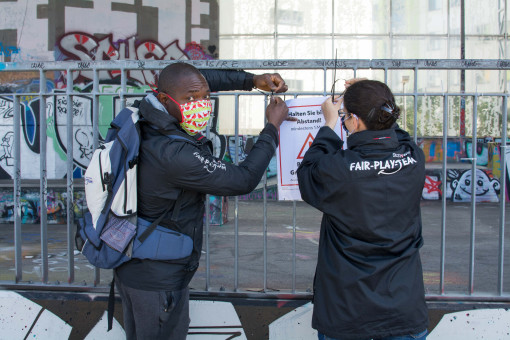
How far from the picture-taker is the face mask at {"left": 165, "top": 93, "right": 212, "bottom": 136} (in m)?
2.53

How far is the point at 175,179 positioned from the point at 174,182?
0.08 feet

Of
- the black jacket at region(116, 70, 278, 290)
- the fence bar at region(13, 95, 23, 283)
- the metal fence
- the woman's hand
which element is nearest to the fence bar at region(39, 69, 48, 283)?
the metal fence

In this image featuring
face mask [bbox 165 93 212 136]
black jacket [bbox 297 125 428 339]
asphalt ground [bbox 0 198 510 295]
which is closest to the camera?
black jacket [bbox 297 125 428 339]

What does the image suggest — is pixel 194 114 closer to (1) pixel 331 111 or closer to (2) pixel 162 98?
(2) pixel 162 98

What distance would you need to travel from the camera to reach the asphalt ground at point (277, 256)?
13.8 ft

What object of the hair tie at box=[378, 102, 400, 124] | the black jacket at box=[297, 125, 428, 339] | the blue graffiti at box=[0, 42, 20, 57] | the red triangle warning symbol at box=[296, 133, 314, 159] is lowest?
the black jacket at box=[297, 125, 428, 339]

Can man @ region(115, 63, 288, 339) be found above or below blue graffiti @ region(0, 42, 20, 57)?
below

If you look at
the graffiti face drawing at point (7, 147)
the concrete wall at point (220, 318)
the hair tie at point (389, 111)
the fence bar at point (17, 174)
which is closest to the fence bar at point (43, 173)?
the fence bar at point (17, 174)

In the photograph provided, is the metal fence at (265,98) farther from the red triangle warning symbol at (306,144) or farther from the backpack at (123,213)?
the backpack at (123,213)

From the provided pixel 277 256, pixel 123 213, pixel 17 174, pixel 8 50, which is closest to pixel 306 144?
pixel 123 213

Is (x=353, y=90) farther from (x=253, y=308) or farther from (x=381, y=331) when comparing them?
(x=253, y=308)

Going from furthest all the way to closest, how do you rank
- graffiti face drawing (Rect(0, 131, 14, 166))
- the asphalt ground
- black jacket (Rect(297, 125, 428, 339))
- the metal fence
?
graffiti face drawing (Rect(0, 131, 14, 166)), the asphalt ground, the metal fence, black jacket (Rect(297, 125, 428, 339))

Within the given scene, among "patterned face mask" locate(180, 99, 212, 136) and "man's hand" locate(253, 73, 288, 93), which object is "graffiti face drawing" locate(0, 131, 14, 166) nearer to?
"man's hand" locate(253, 73, 288, 93)

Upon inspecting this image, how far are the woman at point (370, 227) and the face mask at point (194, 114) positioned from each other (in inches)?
26.2
